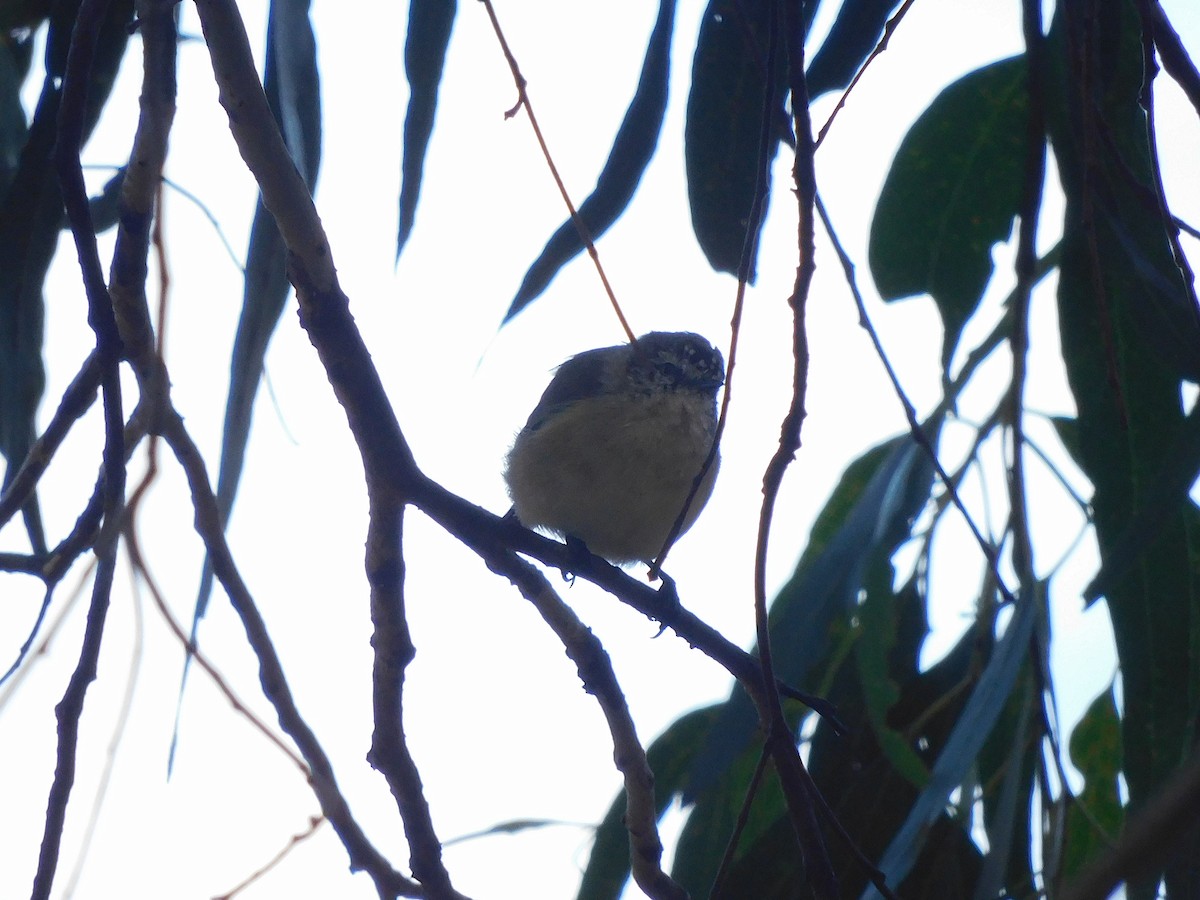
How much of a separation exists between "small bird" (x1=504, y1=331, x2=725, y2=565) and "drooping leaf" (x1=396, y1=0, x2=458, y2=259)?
1.03 metres

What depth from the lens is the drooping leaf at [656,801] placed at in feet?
8.47

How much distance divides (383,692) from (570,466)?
109 centimetres

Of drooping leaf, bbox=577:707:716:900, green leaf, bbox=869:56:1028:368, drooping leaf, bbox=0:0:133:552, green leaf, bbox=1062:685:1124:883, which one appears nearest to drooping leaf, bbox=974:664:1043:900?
green leaf, bbox=1062:685:1124:883

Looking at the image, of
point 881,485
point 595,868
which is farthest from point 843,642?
point 595,868

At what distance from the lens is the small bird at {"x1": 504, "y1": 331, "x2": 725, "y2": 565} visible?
2895mm

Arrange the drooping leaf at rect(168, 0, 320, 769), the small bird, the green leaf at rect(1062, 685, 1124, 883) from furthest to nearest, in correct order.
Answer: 1. the small bird
2. the green leaf at rect(1062, 685, 1124, 883)
3. the drooping leaf at rect(168, 0, 320, 769)

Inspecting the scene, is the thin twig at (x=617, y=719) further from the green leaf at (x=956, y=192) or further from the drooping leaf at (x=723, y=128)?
the green leaf at (x=956, y=192)

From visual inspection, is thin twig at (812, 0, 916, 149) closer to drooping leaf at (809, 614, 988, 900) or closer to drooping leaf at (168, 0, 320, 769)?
drooping leaf at (168, 0, 320, 769)

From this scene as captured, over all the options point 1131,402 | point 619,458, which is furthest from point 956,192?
point 619,458

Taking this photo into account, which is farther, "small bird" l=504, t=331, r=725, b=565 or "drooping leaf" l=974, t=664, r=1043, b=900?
"small bird" l=504, t=331, r=725, b=565

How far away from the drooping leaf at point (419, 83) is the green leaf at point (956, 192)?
922 millimetres

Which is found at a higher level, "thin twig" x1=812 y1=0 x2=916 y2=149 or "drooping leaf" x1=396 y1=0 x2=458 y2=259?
"drooping leaf" x1=396 y1=0 x2=458 y2=259

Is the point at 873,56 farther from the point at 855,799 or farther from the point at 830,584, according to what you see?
the point at 855,799

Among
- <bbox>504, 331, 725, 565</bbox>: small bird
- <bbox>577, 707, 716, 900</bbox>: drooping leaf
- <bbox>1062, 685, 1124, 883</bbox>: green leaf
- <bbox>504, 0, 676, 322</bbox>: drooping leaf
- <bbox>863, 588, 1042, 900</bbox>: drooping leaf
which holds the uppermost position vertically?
<bbox>504, 331, 725, 565</bbox>: small bird
